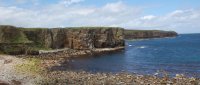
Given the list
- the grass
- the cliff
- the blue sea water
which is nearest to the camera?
Answer: the grass

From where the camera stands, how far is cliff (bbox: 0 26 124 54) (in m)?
118

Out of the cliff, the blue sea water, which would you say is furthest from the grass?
the cliff

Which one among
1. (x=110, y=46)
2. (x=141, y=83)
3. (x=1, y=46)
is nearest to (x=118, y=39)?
(x=110, y=46)

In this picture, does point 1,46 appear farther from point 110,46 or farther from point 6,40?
point 110,46

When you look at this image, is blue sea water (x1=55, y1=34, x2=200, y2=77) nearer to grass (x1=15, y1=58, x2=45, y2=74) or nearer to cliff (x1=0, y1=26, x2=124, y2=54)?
grass (x1=15, y1=58, x2=45, y2=74)

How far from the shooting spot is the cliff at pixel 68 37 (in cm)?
11811

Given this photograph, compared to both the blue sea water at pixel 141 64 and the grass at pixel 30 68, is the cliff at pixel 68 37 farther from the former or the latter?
the grass at pixel 30 68

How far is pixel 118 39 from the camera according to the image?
14950cm

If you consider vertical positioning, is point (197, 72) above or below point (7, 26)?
below

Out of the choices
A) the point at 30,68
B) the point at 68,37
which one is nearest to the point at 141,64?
the point at 30,68

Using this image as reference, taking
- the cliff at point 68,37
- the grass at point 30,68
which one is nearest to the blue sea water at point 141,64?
the grass at point 30,68

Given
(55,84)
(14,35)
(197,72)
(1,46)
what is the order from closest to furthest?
(55,84)
(197,72)
(1,46)
(14,35)

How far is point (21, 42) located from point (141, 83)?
217 feet

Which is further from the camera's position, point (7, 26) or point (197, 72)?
point (7, 26)
